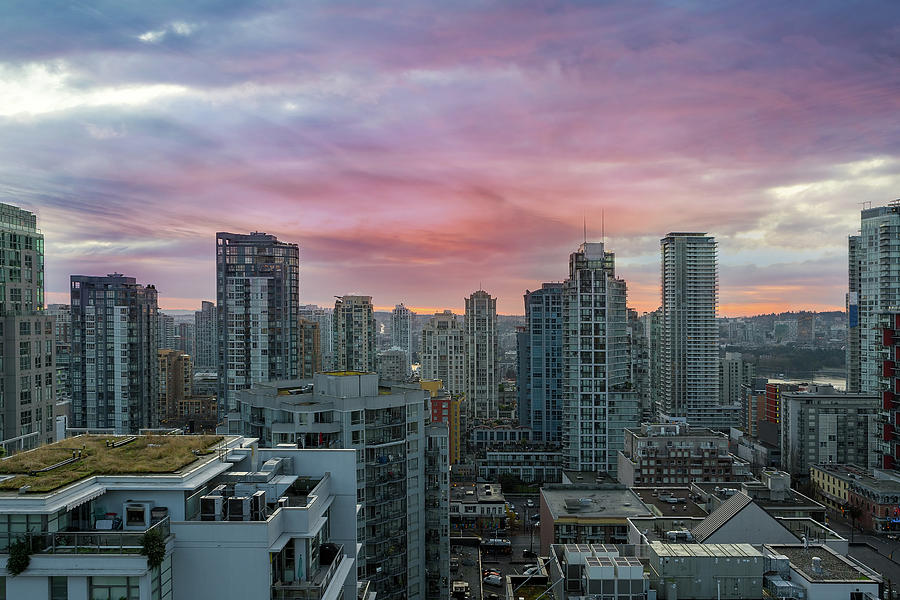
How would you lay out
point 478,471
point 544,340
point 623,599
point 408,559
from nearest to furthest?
point 623,599 → point 408,559 → point 478,471 → point 544,340

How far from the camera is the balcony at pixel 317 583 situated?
310 inches

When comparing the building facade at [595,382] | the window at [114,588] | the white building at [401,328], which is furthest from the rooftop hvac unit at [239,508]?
the white building at [401,328]

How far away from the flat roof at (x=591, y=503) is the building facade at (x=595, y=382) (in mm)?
10909

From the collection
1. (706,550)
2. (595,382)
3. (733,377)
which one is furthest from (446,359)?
(706,550)

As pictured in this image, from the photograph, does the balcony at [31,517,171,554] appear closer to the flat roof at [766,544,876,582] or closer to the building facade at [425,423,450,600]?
the flat roof at [766,544,876,582]

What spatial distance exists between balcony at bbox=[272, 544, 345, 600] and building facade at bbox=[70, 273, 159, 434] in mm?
49292

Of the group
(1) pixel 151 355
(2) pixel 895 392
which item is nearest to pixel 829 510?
(2) pixel 895 392

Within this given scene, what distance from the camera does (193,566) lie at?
7.62 m

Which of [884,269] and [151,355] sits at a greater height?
[884,269]

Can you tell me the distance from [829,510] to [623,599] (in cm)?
4130

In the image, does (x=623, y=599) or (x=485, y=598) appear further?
(x=485, y=598)

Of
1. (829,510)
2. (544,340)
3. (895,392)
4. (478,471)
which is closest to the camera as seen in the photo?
(895,392)

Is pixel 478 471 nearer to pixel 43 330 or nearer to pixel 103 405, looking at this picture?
pixel 103 405

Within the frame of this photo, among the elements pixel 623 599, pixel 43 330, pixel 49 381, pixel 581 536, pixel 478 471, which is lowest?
pixel 478 471
